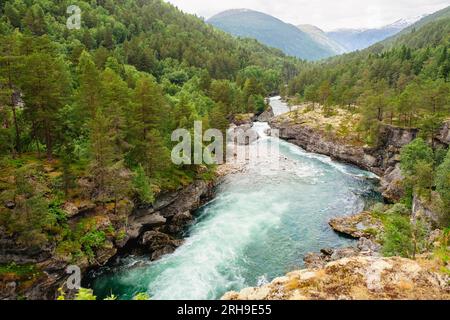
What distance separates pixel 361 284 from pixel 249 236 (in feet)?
109

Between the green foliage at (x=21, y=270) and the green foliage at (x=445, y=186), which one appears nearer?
the green foliage at (x=21, y=270)

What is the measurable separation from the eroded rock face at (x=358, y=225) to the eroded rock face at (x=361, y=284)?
3386cm

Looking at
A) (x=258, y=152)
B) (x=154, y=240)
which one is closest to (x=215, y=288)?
(x=154, y=240)

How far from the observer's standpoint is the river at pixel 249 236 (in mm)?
35094

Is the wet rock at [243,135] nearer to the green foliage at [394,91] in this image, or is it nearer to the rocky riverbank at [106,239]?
the green foliage at [394,91]

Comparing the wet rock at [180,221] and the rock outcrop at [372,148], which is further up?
the rock outcrop at [372,148]

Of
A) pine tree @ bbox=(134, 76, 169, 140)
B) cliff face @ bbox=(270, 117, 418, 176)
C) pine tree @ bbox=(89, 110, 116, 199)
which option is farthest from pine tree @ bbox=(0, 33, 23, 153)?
cliff face @ bbox=(270, 117, 418, 176)

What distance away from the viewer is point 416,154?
5581 cm

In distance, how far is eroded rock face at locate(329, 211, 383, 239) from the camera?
149ft

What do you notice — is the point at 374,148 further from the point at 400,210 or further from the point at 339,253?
the point at 339,253

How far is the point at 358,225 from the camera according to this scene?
48219mm

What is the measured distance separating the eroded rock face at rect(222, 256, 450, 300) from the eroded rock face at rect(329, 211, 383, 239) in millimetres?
33863

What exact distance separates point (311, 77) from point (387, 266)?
559ft

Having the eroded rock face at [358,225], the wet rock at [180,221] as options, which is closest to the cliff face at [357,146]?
the eroded rock face at [358,225]
